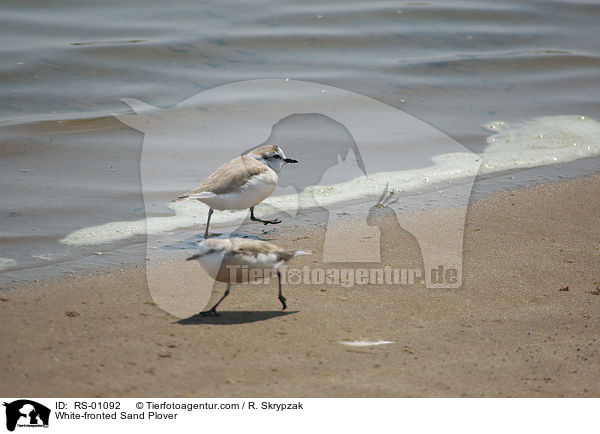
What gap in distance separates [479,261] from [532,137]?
4.74m

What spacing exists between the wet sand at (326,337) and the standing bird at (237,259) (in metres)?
0.29

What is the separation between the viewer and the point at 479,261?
6477mm

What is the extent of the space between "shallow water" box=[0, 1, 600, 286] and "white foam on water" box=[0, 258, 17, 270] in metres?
0.02

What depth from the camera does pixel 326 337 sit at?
5016mm

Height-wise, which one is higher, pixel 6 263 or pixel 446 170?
pixel 446 170

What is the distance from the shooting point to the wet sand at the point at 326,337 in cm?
443

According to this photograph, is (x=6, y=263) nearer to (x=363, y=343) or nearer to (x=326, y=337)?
(x=326, y=337)

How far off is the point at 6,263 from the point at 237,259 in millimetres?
2597

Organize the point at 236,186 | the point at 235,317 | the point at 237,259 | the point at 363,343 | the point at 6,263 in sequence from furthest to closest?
the point at 236,186, the point at 6,263, the point at 235,317, the point at 237,259, the point at 363,343

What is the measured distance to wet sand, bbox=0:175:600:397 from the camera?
4.43m
